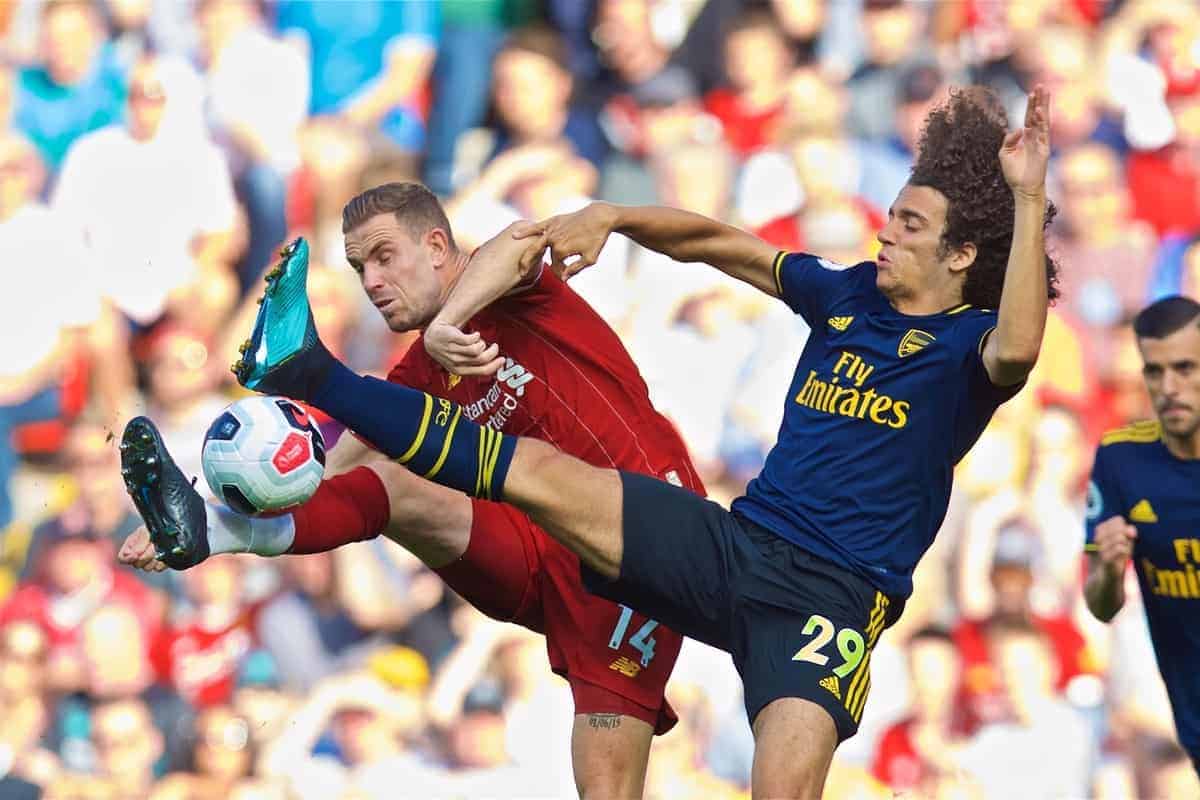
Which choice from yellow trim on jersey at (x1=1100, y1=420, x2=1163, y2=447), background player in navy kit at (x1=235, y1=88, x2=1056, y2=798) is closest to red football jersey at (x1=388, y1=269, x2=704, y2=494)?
background player in navy kit at (x1=235, y1=88, x2=1056, y2=798)

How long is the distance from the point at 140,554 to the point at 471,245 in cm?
365

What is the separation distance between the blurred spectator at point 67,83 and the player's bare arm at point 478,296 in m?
4.04

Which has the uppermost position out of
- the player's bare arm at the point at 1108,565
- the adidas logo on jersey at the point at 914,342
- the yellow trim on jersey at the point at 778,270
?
the yellow trim on jersey at the point at 778,270

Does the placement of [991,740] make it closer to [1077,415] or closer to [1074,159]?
[1077,415]

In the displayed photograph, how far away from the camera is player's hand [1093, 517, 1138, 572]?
17.7ft

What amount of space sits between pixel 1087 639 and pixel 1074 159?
7.31 feet

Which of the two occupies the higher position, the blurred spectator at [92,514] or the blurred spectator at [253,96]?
the blurred spectator at [253,96]

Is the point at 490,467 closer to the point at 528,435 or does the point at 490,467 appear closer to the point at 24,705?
the point at 528,435

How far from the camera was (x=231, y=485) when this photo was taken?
176 inches

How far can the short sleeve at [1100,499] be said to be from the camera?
19.4 feet

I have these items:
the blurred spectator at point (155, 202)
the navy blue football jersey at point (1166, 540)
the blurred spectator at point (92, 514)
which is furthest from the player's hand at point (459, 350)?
the blurred spectator at point (155, 202)

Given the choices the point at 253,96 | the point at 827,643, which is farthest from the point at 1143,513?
the point at 253,96

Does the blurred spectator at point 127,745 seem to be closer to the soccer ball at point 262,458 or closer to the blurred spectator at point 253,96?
the blurred spectator at point 253,96

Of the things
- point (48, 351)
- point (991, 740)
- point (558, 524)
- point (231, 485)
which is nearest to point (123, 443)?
point (231, 485)
